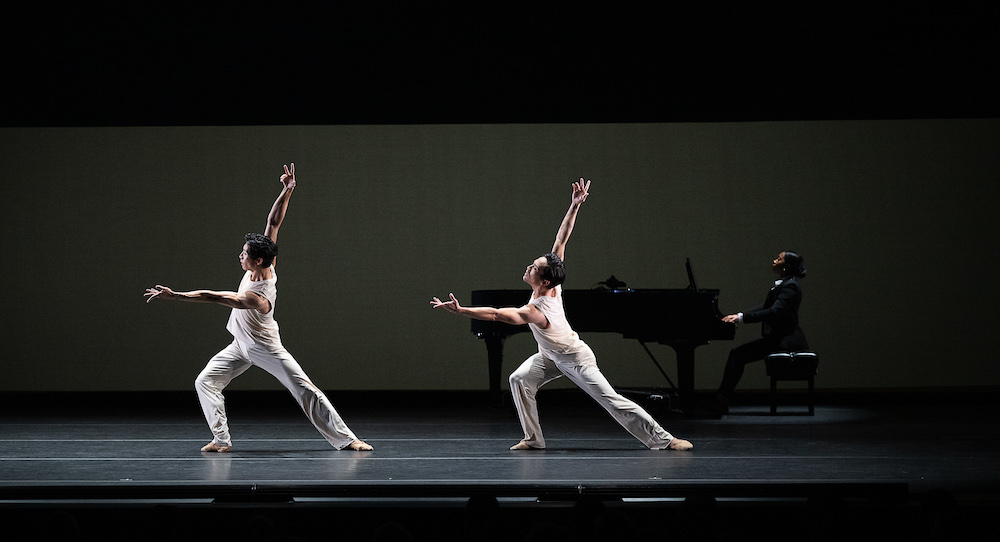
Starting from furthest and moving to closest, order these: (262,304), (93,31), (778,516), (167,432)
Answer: (167,432) → (93,31) → (262,304) → (778,516)

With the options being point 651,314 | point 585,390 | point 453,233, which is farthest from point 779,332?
point 453,233

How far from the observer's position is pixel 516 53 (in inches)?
198

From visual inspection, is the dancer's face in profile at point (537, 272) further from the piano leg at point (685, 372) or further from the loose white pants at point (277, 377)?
the piano leg at point (685, 372)

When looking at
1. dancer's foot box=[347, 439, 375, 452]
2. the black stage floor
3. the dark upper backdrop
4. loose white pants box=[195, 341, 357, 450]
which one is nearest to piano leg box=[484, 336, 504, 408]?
the black stage floor

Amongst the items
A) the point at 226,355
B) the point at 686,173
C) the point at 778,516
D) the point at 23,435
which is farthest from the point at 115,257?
the point at 778,516

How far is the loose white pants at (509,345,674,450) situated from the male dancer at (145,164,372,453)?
2.81ft

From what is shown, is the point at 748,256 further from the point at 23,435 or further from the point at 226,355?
the point at 23,435

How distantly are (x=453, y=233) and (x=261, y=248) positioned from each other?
3665 millimetres

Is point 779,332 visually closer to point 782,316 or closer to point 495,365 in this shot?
point 782,316

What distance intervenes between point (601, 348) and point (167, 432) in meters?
3.81

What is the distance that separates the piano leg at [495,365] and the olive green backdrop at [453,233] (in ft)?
4.02

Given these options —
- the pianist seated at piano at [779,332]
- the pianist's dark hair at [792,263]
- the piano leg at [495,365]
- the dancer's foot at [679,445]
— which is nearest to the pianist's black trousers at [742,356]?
the pianist seated at piano at [779,332]

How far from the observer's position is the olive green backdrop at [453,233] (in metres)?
7.61

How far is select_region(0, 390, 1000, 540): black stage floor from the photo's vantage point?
1.97 m
